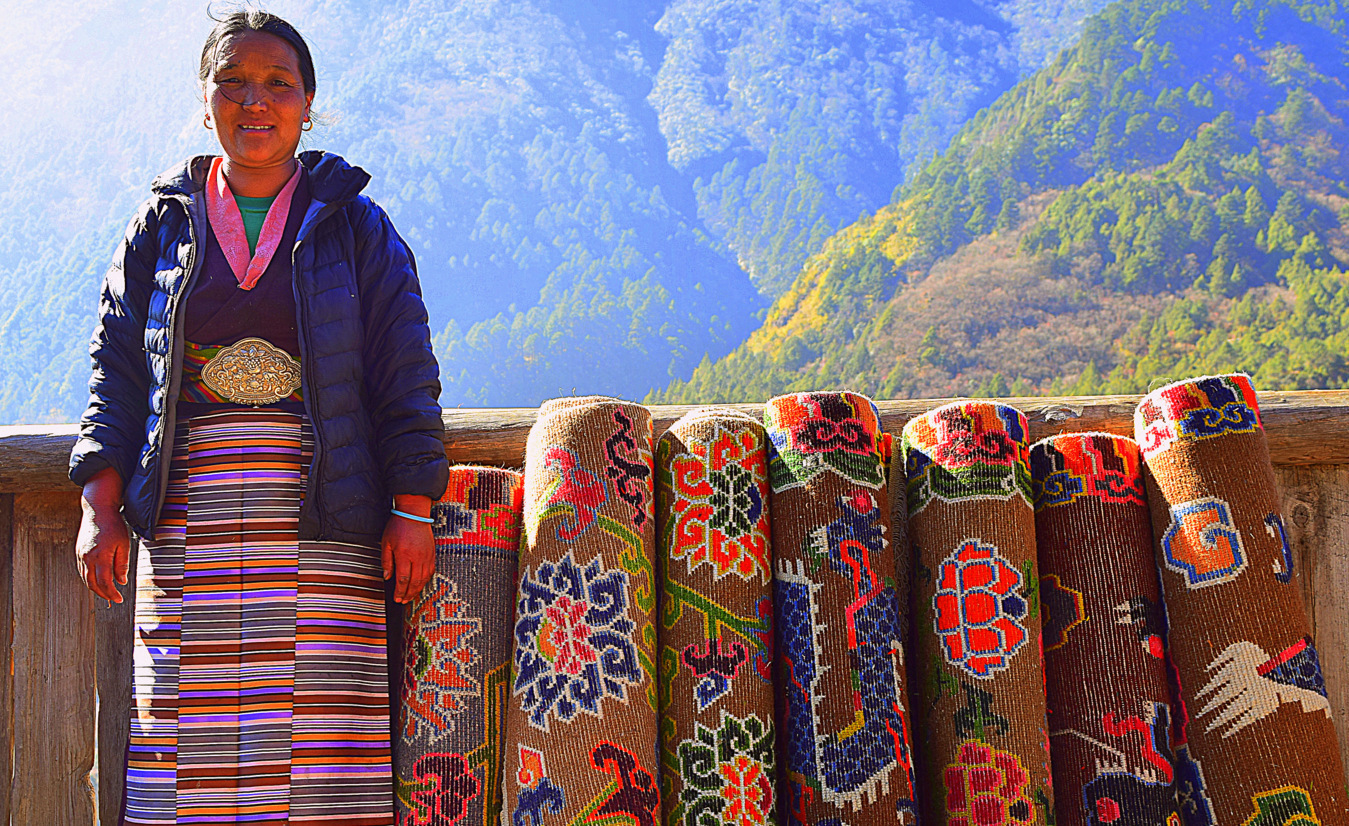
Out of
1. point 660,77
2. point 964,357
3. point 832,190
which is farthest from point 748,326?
point 660,77

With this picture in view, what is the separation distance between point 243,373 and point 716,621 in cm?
96

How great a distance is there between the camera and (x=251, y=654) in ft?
4.90

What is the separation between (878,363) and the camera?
30.3m

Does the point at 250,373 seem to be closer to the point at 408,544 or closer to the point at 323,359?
the point at 323,359

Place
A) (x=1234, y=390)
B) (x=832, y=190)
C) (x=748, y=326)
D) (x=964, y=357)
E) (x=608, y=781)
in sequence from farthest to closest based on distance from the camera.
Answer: (x=832, y=190) → (x=748, y=326) → (x=964, y=357) → (x=1234, y=390) → (x=608, y=781)

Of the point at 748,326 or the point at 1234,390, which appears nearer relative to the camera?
the point at 1234,390

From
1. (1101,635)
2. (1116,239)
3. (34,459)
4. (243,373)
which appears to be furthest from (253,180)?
(1116,239)

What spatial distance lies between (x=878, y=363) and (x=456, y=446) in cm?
2941

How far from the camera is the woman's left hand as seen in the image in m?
1.55

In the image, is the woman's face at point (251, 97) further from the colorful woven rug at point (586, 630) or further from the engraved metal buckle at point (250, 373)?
the colorful woven rug at point (586, 630)

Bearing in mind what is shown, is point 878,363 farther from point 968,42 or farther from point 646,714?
point 646,714

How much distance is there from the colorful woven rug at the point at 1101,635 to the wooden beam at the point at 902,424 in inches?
6.5

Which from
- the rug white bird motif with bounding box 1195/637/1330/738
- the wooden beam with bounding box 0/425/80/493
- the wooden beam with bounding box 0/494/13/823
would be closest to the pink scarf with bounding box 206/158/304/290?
the wooden beam with bounding box 0/425/80/493

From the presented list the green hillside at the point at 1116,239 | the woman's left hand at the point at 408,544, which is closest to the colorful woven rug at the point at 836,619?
the woman's left hand at the point at 408,544
